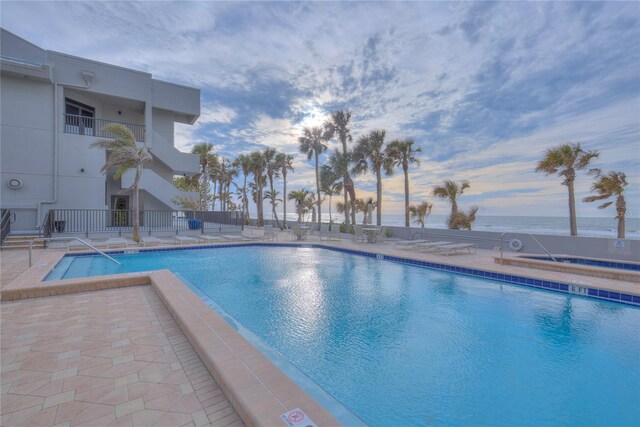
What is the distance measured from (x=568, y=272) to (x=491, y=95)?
10.7 m

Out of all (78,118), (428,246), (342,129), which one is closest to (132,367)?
(428,246)

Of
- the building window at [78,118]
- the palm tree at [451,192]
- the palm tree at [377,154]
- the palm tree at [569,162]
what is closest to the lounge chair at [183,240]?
the building window at [78,118]

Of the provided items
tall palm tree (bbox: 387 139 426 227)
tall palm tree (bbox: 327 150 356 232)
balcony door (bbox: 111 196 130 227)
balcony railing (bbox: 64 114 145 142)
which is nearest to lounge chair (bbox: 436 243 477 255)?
tall palm tree (bbox: 387 139 426 227)

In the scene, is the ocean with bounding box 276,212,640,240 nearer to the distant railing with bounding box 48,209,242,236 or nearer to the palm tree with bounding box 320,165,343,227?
the palm tree with bounding box 320,165,343,227

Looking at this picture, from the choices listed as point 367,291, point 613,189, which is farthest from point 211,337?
point 613,189

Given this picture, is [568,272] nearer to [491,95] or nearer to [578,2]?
[578,2]

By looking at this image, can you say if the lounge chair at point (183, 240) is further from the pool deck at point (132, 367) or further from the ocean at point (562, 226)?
the ocean at point (562, 226)

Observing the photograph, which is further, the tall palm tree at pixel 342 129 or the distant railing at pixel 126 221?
the tall palm tree at pixel 342 129

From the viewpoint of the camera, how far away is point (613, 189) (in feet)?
36.0

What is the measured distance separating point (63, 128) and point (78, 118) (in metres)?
1.59

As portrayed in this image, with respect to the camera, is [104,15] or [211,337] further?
[104,15]

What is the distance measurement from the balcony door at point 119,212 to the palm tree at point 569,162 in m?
21.2

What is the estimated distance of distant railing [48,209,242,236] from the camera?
12906 millimetres

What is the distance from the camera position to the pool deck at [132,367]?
2.04 metres
